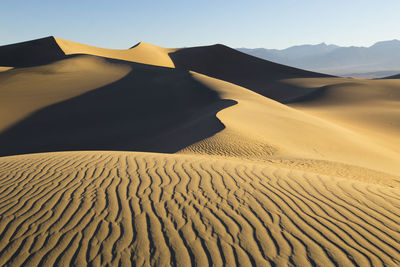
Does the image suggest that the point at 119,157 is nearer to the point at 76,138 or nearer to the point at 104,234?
the point at 104,234

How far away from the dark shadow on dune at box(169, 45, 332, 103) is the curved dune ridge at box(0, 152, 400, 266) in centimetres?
3428

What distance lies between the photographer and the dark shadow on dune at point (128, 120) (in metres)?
14.5

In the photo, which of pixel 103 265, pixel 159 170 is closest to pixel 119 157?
pixel 159 170

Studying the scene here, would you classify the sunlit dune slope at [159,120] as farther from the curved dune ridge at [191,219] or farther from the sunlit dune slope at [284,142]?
the curved dune ridge at [191,219]

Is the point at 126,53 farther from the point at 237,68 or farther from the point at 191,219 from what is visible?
the point at 191,219

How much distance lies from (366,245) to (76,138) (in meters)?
15.2

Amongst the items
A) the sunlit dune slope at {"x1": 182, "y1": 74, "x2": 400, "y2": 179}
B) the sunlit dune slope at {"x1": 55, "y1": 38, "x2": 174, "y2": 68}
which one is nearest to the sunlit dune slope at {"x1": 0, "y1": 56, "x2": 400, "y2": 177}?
the sunlit dune slope at {"x1": 182, "y1": 74, "x2": 400, "y2": 179}

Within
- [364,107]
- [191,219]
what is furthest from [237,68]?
[191,219]

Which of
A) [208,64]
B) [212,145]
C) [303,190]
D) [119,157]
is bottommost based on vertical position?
[208,64]

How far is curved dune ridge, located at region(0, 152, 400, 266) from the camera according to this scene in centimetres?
349

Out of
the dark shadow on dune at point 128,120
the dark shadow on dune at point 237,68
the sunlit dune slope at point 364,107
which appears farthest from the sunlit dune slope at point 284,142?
the dark shadow on dune at point 237,68

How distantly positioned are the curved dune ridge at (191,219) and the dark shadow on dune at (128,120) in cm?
602

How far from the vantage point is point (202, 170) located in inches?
253

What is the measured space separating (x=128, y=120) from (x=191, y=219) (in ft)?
49.3
